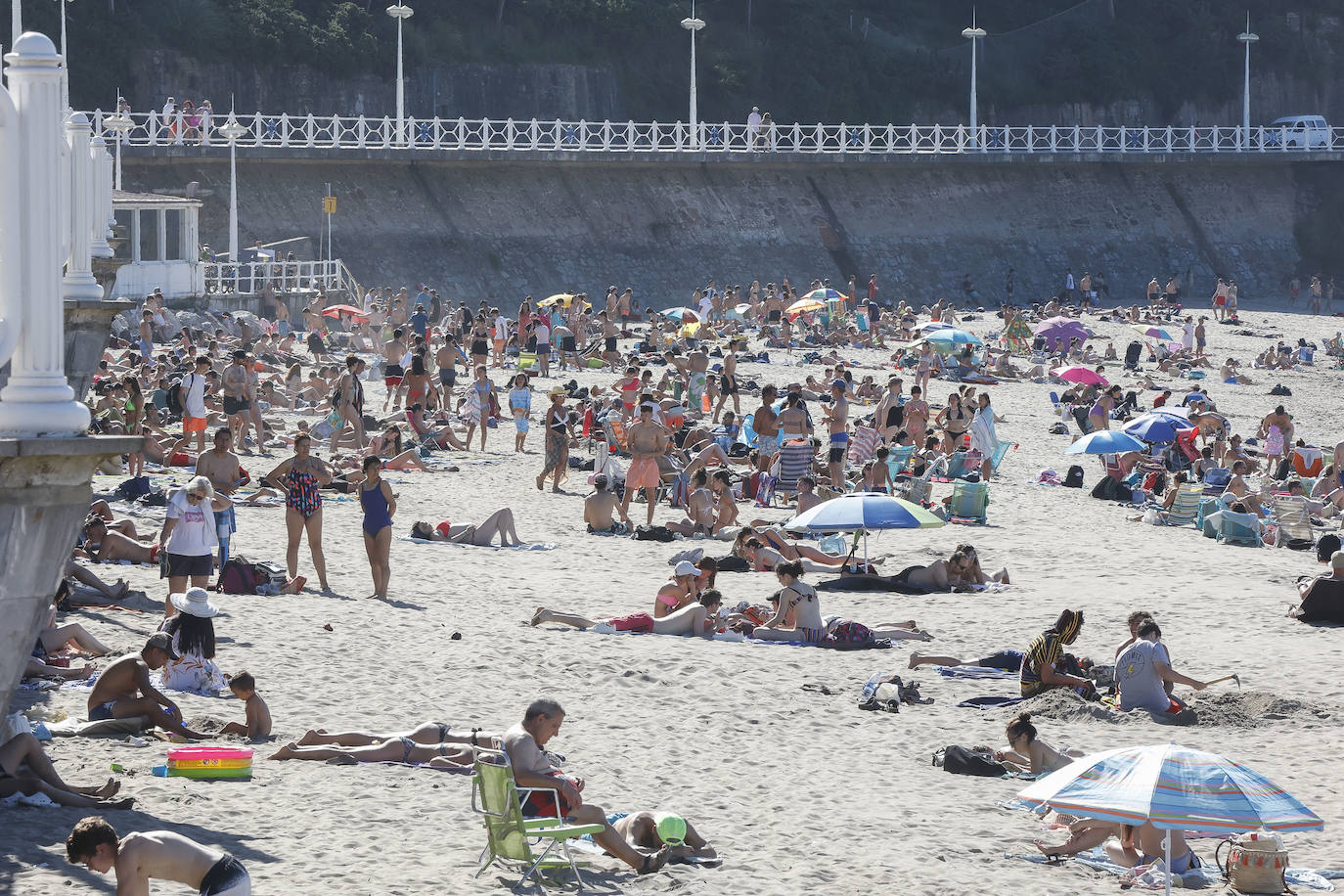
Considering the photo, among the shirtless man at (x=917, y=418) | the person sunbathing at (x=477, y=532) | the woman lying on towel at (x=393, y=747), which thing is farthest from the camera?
the shirtless man at (x=917, y=418)

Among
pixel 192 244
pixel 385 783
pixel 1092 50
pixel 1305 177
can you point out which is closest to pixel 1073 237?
pixel 1305 177

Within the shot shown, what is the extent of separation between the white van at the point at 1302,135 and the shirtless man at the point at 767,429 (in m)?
35.2

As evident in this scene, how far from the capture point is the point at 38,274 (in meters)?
4.72

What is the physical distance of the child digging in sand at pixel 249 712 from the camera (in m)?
7.95

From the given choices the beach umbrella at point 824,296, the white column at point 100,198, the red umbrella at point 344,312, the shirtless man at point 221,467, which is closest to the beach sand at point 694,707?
the shirtless man at point 221,467

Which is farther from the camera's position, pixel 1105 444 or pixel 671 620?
pixel 1105 444

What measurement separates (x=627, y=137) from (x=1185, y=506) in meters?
24.5

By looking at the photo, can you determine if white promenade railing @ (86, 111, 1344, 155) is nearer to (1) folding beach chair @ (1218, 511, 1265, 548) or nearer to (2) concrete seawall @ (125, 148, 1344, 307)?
(2) concrete seawall @ (125, 148, 1344, 307)

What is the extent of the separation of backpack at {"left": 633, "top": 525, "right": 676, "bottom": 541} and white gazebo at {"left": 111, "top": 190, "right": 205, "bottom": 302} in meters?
13.7

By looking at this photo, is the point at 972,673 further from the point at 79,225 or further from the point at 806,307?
the point at 806,307

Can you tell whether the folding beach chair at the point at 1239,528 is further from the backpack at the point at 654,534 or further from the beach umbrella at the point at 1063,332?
the beach umbrella at the point at 1063,332

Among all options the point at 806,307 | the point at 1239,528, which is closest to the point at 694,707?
the point at 1239,528

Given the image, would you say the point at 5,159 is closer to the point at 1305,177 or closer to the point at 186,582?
the point at 186,582

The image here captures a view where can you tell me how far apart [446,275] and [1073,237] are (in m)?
17.6
